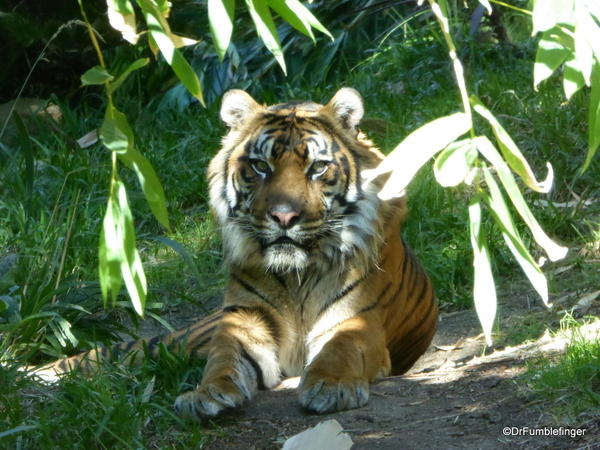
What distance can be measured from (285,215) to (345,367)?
0.69 m

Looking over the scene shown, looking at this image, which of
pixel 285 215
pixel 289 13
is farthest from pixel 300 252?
pixel 289 13

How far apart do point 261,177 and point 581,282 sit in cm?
193

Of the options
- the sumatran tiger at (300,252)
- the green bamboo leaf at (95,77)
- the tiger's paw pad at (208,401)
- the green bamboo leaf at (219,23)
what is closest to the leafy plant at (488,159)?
the green bamboo leaf at (219,23)

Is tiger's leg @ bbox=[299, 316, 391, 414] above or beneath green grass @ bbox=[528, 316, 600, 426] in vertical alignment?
beneath

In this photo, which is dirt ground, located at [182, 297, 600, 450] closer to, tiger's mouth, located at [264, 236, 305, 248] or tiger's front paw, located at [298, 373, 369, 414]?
tiger's front paw, located at [298, 373, 369, 414]

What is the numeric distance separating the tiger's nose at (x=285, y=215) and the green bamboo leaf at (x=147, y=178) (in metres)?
1.96

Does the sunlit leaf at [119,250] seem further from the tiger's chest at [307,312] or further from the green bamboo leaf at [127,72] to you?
the tiger's chest at [307,312]

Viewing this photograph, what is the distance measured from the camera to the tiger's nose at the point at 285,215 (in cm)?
341

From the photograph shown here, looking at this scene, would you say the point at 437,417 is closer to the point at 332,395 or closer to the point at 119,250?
the point at 332,395

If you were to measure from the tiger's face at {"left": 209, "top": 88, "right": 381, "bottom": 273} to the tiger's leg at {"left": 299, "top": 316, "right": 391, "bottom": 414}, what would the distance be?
0.36m

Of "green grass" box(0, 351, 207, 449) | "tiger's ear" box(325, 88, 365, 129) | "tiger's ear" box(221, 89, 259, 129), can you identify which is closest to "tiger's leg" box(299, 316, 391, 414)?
"green grass" box(0, 351, 207, 449)

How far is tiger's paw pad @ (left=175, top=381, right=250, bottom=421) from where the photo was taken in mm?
2834

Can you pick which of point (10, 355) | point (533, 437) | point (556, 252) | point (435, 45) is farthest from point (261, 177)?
point (435, 45)
